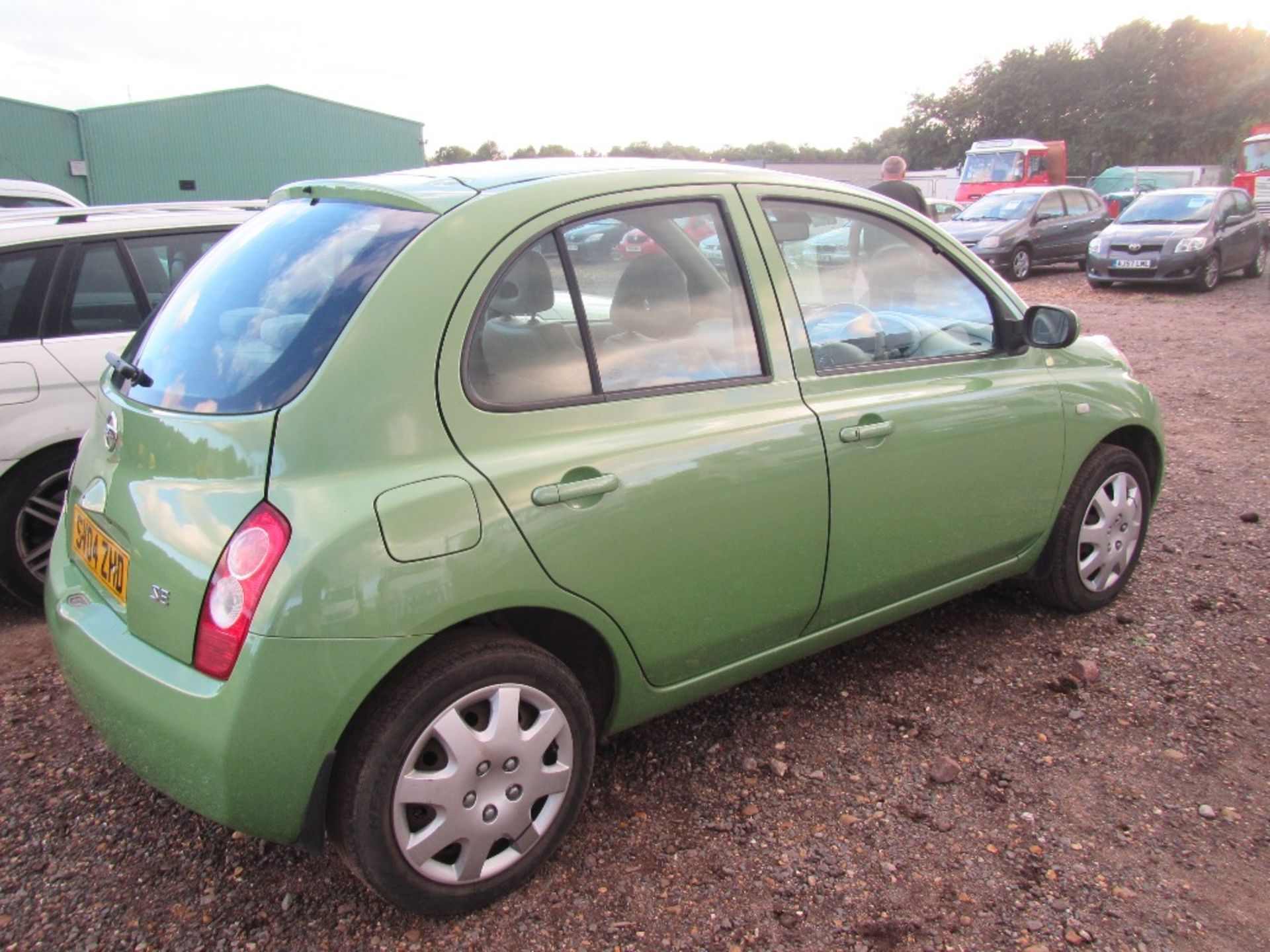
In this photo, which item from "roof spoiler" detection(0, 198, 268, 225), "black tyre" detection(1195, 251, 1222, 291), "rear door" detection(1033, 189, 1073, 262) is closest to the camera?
"roof spoiler" detection(0, 198, 268, 225)

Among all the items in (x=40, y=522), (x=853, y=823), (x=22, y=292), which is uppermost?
(x=22, y=292)

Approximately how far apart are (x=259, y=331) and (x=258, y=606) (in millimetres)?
689

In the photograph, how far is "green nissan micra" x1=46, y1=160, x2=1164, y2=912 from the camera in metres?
2.01

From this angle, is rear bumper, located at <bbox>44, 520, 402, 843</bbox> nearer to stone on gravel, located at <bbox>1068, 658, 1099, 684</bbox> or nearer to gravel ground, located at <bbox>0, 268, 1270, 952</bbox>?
gravel ground, located at <bbox>0, 268, 1270, 952</bbox>

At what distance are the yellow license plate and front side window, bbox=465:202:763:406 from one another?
897 millimetres

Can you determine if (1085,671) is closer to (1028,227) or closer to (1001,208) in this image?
(1028,227)

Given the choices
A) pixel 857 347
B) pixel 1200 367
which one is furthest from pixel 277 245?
pixel 1200 367

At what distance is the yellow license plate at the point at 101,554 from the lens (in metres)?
2.24

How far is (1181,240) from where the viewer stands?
1481 centimetres

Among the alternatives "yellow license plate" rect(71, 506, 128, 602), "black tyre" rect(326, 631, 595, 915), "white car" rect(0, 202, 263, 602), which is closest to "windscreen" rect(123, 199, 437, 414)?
"yellow license plate" rect(71, 506, 128, 602)

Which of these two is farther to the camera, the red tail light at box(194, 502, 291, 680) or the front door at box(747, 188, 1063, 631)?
the front door at box(747, 188, 1063, 631)

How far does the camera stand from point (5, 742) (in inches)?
121

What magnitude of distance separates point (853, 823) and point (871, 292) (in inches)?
63.7

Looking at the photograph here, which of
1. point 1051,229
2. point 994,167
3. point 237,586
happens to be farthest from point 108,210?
point 994,167
